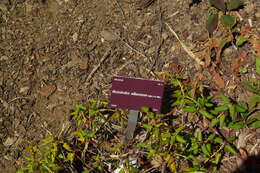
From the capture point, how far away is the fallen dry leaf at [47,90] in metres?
2.48

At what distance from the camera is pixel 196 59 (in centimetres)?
244

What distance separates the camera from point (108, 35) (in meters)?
2.66

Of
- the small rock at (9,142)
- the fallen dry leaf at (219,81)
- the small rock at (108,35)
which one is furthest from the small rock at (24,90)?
the fallen dry leaf at (219,81)

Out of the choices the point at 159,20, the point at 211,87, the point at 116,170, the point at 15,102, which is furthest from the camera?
the point at 159,20

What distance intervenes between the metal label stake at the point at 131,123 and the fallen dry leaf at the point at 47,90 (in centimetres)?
77

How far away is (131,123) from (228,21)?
106 cm

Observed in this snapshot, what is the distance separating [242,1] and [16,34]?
180 cm

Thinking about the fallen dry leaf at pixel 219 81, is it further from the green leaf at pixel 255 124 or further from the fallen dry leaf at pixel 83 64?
the fallen dry leaf at pixel 83 64

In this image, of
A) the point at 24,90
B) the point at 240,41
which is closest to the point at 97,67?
the point at 24,90

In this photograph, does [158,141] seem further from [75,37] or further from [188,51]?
[75,37]

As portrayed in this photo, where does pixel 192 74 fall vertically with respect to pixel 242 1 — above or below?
below

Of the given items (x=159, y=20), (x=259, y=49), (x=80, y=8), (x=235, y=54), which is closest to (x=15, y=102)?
(x=80, y=8)

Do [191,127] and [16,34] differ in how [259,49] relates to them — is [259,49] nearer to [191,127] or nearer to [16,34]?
[191,127]

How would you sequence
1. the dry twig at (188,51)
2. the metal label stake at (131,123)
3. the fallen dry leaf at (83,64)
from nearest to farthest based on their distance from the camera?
the metal label stake at (131,123) → the dry twig at (188,51) → the fallen dry leaf at (83,64)
